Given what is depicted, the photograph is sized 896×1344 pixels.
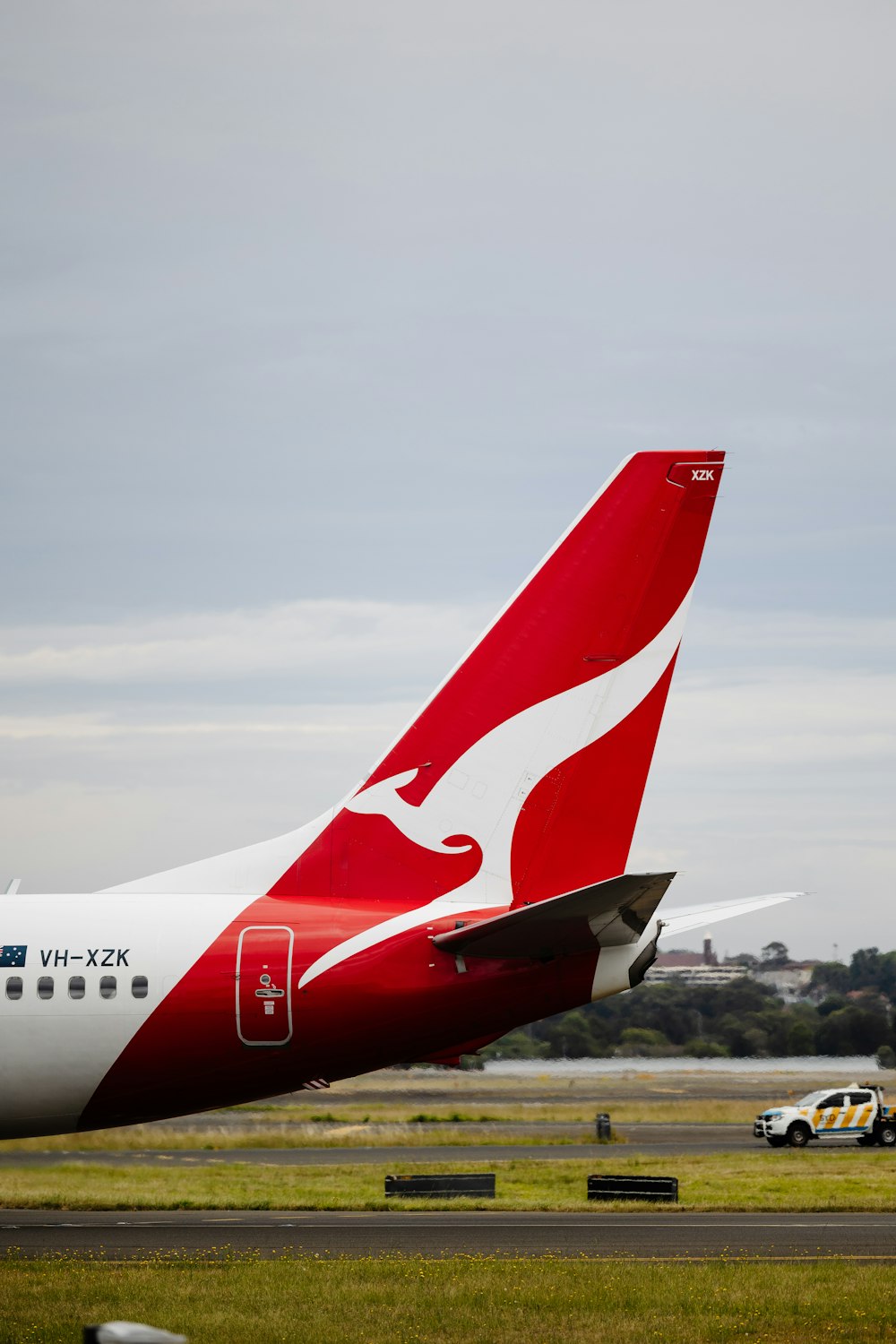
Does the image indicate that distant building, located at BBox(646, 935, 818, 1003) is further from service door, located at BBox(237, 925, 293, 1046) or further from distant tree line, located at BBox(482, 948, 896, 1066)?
service door, located at BBox(237, 925, 293, 1046)

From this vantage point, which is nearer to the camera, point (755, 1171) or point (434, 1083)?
point (755, 1171)

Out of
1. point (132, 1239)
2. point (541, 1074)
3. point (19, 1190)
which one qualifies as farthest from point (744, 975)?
point (132, 1239)

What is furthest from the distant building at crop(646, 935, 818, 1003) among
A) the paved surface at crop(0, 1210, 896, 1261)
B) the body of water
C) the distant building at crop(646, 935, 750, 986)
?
the paved surface at crop(0, 1210, 896, 1261)

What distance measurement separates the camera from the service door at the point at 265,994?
18.3 metres

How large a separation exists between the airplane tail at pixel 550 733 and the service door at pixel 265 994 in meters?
1.25

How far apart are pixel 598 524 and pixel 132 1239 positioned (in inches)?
524

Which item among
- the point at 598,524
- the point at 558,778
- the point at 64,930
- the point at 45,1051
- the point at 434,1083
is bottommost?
the point at 434,1083

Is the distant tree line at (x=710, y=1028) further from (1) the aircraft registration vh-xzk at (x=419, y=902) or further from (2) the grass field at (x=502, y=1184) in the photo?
(1) the aircraft registration vh-xzk at (x=419, y=902)

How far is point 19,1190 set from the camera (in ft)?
105

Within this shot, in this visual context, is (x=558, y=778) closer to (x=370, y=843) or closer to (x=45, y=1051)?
(x=370, y=843)

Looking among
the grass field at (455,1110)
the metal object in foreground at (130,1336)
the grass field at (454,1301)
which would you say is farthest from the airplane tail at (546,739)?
the grass field at (455,1110)

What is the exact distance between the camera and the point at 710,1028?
309 ft

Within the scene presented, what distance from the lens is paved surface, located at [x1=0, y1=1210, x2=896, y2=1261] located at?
2128cm

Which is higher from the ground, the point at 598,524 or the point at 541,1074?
the point at 598,524
